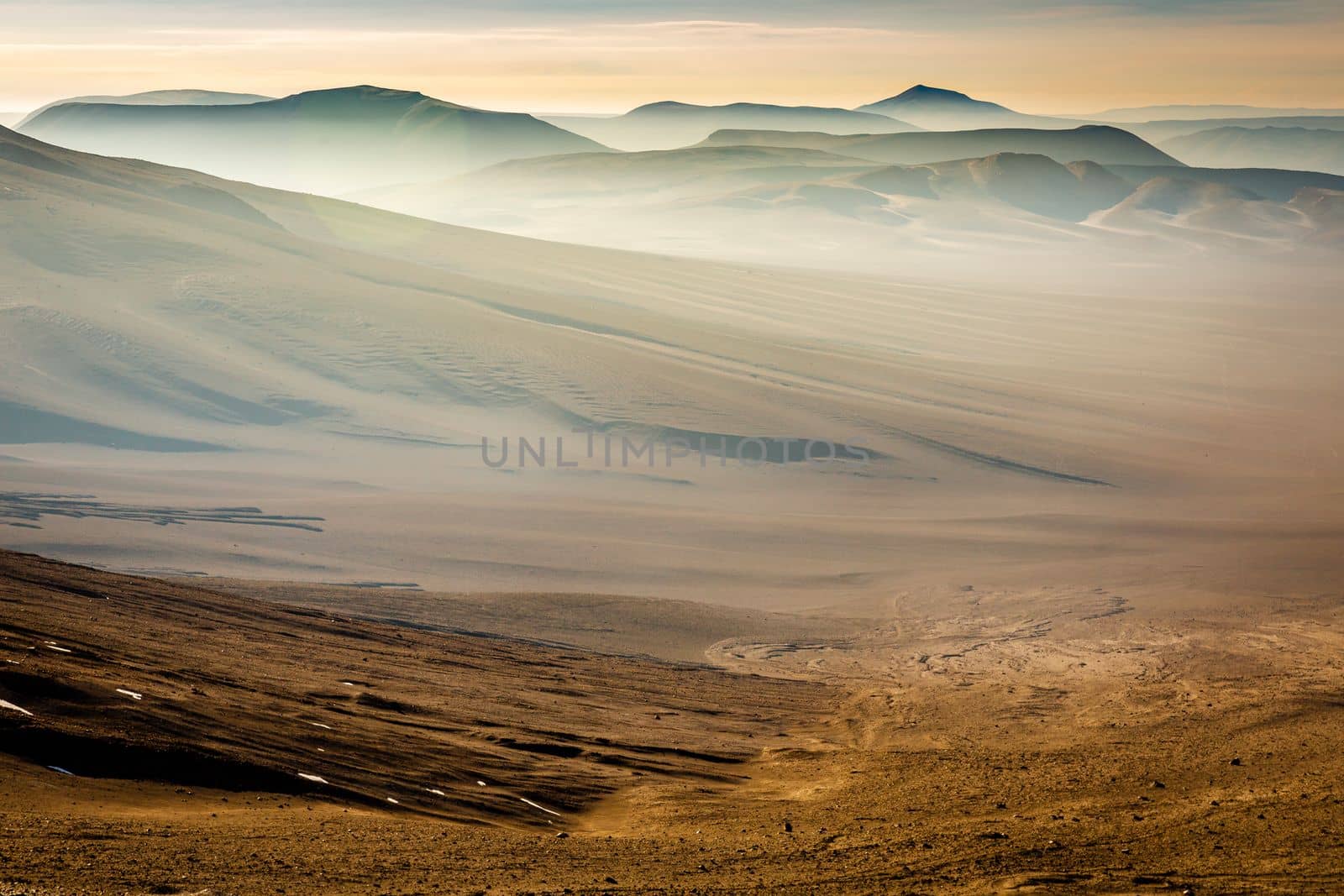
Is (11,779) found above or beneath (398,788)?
above

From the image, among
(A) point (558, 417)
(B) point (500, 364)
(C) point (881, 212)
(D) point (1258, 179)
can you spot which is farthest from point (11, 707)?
(D) point (1258, 179)

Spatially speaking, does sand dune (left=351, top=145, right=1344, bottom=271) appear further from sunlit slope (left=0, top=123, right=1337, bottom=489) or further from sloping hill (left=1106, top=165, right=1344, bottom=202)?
sunlit slope (left=0, top=123, right=1337, bottom=489)

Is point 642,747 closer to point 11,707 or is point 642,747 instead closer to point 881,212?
point 11,707

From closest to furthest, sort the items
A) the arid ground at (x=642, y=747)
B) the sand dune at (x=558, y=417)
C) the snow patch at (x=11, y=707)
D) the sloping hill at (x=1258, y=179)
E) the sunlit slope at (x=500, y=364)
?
the arid ground at (x=642, y=747)
the snow patch at (x=11, y=707)
the sand dune at (x=558, y=417)
the sunlit slope at (x=500, y=364)
the sloping hill at (x=1258, y=179)

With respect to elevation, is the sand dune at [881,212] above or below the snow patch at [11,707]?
above

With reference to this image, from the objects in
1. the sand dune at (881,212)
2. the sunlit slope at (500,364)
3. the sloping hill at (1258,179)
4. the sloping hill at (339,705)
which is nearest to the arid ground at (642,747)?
the sloping hill at (339,705)

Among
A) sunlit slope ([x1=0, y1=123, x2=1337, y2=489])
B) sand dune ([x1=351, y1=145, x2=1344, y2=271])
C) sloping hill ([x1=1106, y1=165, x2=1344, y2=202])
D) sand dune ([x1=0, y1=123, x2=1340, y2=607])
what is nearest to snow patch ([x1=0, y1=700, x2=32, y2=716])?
sand dune ([x1=0, y1=123, x2=1340, y2=607])

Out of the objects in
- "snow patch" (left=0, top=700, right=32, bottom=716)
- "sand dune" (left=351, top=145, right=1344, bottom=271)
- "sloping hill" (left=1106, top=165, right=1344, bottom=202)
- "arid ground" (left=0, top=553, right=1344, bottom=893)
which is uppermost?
"sloping hill" (left=1106, top=165, right=1344, bottom=202)

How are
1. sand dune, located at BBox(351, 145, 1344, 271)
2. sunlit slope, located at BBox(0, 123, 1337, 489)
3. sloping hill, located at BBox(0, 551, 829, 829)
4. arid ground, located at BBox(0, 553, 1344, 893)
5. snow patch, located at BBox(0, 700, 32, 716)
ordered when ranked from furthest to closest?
sand dune, located at BBox(351, 145, 1344, 271), sunlit slope, located at BBox(0, 123, 1337, 489), sloping hill, located at BBox(0, 551, 829, 829), snow patch, located at BBox(0, 700, 32, 716), arid ground, located at BBox(0, 553, 1344, 893)

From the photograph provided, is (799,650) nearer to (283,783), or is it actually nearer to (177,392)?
(283,783)

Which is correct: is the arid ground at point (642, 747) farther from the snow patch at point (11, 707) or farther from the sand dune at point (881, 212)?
the sand dune at point (881, 212)

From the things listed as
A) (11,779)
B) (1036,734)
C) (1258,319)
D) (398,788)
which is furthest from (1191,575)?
(1258,319)
